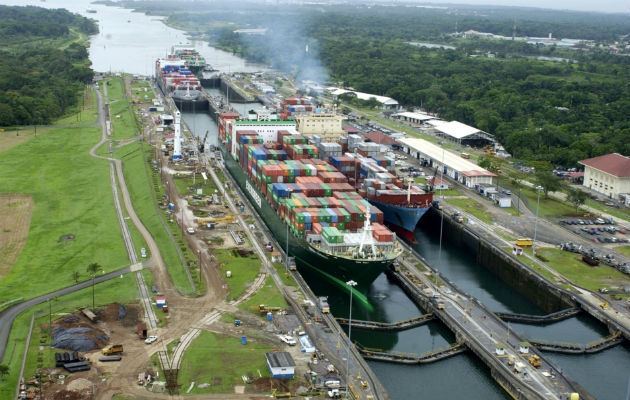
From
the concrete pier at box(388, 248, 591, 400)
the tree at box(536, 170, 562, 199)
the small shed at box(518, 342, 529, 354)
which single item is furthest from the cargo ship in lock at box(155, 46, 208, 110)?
the small shed at box(518, 342, 529, 354)

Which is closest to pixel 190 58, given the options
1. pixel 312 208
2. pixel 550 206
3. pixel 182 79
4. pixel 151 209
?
pixel 182 79

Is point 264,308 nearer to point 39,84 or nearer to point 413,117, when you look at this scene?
point 413,117

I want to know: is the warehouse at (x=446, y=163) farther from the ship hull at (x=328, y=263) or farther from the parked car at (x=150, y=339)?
the parked car at (x=150, y=339)

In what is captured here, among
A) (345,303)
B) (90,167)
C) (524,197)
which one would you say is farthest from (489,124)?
(345,303)

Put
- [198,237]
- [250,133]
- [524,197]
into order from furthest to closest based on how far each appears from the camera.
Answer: [250,133] → [524,197] → [198,237]

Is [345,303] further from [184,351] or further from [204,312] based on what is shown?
[184,351]

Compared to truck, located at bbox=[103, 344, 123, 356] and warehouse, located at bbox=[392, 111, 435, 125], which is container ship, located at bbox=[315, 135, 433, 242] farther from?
warehouse, located at bbox=[392, 111, 435, 125]

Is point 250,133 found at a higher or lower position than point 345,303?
higher
